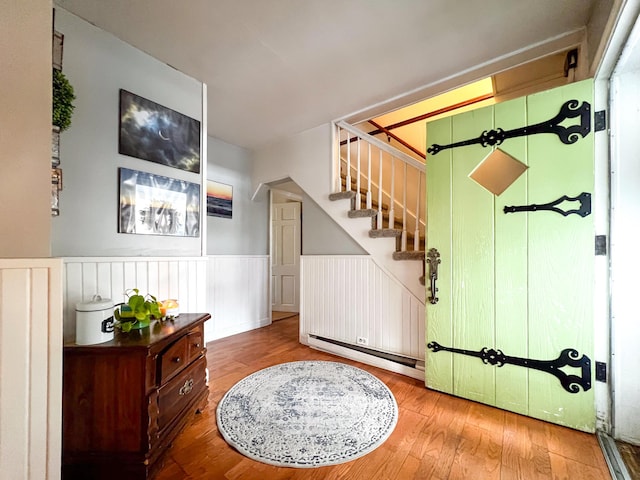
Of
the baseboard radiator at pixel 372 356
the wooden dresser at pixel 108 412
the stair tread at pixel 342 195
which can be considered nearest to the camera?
the wooden dresser at pixel 108 412

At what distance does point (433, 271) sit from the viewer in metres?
2.03

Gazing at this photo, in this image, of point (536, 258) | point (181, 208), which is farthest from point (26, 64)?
point (536, 258)

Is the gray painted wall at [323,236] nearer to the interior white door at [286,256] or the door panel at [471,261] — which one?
the door panel at [471,261]

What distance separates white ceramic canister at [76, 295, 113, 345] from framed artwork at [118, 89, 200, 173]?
1112 mm

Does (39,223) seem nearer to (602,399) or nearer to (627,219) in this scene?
(627,219)

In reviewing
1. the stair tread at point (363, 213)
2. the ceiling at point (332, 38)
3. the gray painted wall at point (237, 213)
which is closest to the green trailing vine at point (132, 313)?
the ceiling at point (332, 38)

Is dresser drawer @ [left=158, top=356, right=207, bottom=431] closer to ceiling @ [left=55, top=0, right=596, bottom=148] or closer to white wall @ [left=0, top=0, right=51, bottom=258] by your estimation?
white wall @ [left=0, top=0, right=51, bottom=258]

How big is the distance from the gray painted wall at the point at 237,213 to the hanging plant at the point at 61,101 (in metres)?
1.75

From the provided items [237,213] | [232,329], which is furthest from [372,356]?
[237,213]

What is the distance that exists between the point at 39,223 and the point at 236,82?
1913 millimetres

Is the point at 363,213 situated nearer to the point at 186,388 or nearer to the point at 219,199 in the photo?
the point at 219,199

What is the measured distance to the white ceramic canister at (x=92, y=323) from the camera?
123 cm

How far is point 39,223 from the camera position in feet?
3.11

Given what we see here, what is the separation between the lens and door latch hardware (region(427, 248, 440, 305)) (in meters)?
2.02
